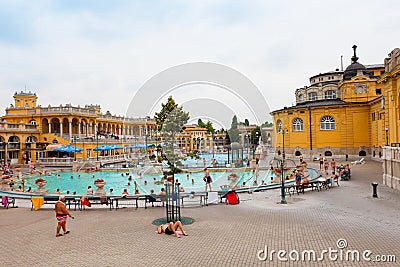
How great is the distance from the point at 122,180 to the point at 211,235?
2394 cm

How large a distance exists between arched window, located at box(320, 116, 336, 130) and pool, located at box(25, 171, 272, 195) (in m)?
17.0

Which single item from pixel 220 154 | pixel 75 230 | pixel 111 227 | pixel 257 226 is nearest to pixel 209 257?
pixel 257 226

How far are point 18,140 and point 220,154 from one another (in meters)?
35.4

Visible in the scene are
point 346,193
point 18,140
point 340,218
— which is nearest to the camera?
point 340,218

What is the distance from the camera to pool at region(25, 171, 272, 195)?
26.9 m

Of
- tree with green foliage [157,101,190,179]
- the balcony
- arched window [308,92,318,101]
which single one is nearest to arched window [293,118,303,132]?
arched window [308,92,318,101]

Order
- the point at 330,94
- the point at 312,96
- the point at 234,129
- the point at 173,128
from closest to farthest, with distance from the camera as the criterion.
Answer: the point at 173,128 < the point at 234,129 < the point at 330,94 < the point at 312,96

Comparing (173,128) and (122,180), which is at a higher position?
(173,128)

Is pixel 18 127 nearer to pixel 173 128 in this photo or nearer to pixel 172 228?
pixel 173 128

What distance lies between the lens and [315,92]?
61250 mm

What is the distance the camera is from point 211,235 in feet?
35.6

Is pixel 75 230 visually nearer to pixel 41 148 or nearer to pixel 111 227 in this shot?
pixel 111 227

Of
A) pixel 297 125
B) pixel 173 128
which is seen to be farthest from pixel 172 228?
pixel 297 125

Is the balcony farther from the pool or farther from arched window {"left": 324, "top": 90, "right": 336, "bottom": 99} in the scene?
arched window {"left": 324, "top": 90, "right": 336, "bottom": 99}
